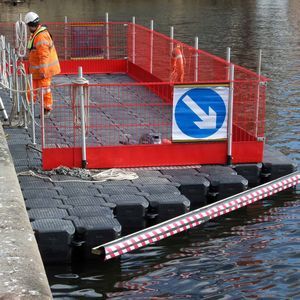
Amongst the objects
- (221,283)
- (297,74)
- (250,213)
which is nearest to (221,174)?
(250,213)

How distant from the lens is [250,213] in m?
11.3

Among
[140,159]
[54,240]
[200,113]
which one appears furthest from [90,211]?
[200,113]

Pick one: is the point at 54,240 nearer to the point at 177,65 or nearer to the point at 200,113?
the point at 200,113

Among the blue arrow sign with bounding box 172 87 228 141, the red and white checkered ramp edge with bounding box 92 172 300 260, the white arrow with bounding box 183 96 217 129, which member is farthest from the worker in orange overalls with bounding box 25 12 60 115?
the red and white checkered ramp edge with bounding box 92 172 300 260

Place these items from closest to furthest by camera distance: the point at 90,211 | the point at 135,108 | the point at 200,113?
the point at 90,211
the point at 200,113
the point at 135,108

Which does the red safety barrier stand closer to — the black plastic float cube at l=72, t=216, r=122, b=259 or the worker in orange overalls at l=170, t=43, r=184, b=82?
the worker in orange overalls at l=170, t=43, r=184, b=82

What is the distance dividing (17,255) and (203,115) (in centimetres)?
535

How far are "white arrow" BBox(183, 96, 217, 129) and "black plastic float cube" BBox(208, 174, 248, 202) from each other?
914 millimetres

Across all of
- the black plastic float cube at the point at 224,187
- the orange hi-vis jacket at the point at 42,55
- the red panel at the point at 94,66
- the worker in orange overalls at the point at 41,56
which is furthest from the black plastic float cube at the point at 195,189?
the red panel at the point at 94,66

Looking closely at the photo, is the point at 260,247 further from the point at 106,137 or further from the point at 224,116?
the point at 106,137

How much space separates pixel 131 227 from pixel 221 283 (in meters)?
2.00

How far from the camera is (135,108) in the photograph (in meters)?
16.0

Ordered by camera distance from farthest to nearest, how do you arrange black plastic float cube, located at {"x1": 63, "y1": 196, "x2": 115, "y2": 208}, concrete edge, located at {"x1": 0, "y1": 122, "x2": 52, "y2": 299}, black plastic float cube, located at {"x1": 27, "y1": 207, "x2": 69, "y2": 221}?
black plastic float cube, located at {"x1": 63, "y1": 196, "x2": 115, "y2": 208} → black plastic float cube, located at {"x1": 27, "y1": 207, "x2": 69, "y2": 221} → concrete edge, located at {"x1": 0, "y1": 122, "x2": 52, "y2": 299}

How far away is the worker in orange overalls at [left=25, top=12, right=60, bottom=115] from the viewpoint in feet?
47.6
